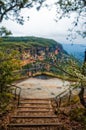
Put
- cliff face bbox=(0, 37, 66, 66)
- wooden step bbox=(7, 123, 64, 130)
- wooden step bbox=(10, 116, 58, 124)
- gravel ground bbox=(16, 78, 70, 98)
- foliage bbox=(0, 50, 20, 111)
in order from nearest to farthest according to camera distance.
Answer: wooden step bbox=(7, 123, 64, 130), foliage bbox=(0, 50, 20, 111), wooden step bbox=(10, 116, 58, 124), cliff face bbox=(0, 37, 66, 66), gravel ground bbox=(16, 78, 70, 98)

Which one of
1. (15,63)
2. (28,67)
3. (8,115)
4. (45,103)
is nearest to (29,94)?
(45,103)

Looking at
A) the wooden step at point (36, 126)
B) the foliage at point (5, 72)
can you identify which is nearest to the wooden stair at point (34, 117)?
the wooden step at point (36, 126)

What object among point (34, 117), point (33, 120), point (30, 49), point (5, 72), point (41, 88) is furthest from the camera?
point (30, 49)

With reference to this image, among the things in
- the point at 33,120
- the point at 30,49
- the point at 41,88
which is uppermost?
the point at 33,120

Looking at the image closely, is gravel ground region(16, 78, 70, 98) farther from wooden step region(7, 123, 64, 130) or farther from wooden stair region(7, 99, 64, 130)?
wooden step region(7, 123, 64, 130)

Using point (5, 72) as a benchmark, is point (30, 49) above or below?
below

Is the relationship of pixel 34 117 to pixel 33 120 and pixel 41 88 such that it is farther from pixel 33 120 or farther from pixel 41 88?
pixel 41 88

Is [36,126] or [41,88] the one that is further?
[41,88]

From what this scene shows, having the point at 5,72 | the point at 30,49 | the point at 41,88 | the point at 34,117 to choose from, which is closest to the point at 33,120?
the point at 34,117

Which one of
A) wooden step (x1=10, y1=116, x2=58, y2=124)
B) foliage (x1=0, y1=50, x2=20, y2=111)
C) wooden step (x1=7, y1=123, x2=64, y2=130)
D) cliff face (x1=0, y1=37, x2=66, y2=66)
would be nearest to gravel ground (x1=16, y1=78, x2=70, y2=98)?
cliff face (x1=0, y1=37, x2=66, y2=66)
